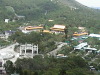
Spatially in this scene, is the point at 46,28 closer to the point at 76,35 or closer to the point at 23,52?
the point at 76,35

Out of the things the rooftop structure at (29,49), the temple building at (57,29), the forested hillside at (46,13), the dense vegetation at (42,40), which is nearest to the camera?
the rooftop structure at (29,49)

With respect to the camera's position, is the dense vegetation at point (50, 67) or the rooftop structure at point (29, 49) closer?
the dense vegetation at point (50, 67)

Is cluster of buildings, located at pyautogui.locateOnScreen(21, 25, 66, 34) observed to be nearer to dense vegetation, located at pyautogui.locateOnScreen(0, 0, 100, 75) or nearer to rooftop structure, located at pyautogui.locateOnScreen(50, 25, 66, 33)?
rooftop structure, located at pyautogui.locateOnScreen(50, 25, 66, 33)

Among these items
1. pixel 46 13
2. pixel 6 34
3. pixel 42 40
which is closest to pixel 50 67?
pixel 42 40

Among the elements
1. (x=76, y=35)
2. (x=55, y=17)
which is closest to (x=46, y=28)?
(x=76, y=35)

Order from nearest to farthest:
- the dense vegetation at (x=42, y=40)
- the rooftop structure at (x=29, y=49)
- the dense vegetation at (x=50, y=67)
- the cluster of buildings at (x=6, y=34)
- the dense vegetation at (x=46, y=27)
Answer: the dense vegetation at (x=50, y=67), the dense vegetation at (x=46, y=27), the rooftop structure at (x=29, y=49), the dense vegetation at (x=42, y=40), the cluster of buildings at (x=6, y=34)

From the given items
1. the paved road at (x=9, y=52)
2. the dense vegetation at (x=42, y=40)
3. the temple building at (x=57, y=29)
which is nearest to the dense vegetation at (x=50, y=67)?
the paved road at (x=9, y=52)

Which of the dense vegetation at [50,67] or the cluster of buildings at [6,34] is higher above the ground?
the cluster of buildings at [6,34]

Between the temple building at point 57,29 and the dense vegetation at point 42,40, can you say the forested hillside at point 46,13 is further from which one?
the dense vegetation at point 42,40

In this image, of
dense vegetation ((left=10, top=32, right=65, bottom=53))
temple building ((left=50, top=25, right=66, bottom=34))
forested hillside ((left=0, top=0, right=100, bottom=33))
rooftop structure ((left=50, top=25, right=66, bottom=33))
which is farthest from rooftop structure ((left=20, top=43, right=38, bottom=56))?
forested hillside ((left=0, top=0, right=100, bottom=33))
